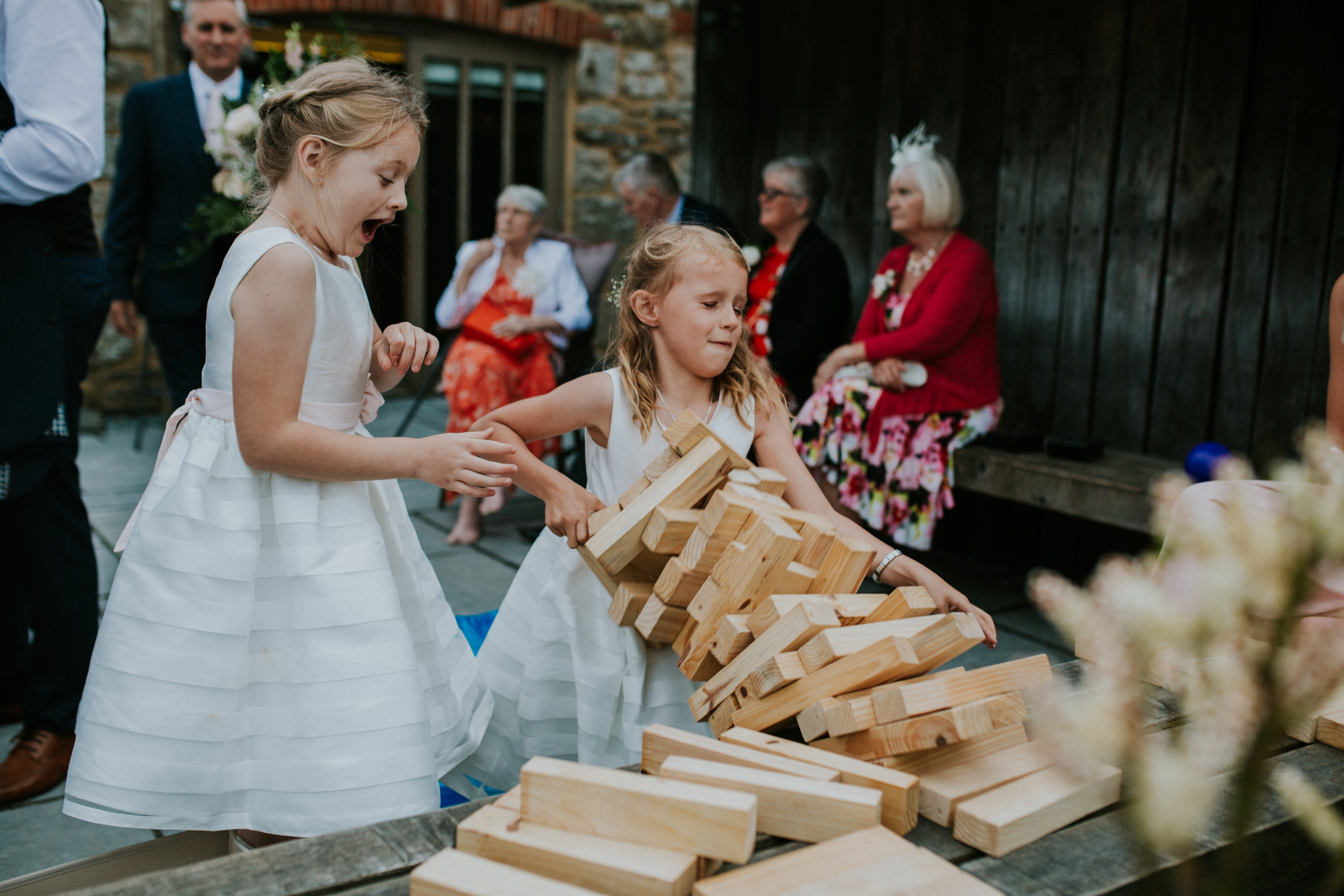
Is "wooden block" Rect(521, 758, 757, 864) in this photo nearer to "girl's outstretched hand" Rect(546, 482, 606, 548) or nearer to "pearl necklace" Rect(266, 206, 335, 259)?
"girl's outstretched hand" Rect(546, 482, 606, 548)

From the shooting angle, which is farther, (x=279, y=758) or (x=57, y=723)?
(x=57, y=723)

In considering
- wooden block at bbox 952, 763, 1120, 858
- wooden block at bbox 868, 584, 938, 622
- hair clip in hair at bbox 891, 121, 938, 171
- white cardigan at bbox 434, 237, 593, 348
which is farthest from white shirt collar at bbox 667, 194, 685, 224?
wooden block at bbox 952, 763, 1120, 858

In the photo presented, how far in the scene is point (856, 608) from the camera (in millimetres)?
1624

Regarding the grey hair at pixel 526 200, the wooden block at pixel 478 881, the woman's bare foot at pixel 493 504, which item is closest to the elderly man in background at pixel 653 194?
the grey hair at pixel 526 200

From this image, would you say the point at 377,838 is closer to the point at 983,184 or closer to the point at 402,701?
the point at 402,701

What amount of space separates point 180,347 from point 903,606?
3.12 m

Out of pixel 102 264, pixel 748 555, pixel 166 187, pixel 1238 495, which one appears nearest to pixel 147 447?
pixel 166 187

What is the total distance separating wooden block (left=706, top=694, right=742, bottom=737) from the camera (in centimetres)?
162

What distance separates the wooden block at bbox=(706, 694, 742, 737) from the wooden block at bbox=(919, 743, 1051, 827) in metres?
0.33

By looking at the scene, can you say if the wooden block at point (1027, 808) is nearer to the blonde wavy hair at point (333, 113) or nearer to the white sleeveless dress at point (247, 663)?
the white sleeveless dress at point (247, 663)

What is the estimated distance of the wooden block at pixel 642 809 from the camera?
3.72 ft

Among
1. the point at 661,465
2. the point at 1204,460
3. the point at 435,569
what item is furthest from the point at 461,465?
the point at 1204,460

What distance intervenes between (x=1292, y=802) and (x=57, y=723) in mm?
2700

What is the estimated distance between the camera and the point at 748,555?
164 centimetres
